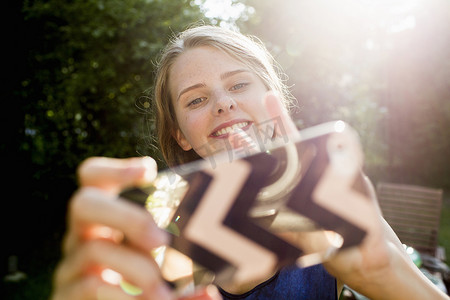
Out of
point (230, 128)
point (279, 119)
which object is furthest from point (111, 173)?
point (230, 128)

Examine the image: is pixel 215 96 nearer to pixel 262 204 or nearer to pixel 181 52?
pixel 181 52

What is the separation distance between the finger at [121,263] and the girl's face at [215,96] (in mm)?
962

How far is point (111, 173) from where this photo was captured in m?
0.72

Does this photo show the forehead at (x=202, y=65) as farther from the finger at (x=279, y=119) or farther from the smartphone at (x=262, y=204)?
the smartphone at (x=262, y=204)

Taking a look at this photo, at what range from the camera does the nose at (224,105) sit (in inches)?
65.7

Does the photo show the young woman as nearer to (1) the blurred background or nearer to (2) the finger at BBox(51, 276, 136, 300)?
(2) the finger at BBox(51, 276, 136, 300)

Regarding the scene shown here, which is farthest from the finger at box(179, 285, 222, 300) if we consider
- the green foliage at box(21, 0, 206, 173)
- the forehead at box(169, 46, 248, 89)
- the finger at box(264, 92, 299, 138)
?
the green foliage at box(21, 0, 206, 173)

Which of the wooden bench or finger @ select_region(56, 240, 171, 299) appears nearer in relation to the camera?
finger @ select_region(56, 240, 171, 299)

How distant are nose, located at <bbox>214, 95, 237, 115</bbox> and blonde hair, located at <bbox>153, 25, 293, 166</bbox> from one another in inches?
10.9

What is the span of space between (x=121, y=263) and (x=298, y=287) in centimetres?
97

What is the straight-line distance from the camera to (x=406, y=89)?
11305 mm

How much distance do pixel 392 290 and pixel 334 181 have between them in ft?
1.29

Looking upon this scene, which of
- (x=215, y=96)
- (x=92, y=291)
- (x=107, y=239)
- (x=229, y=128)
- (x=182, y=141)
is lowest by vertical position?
(x=92, y=291)

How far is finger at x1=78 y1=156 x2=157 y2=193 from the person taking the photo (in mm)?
711
